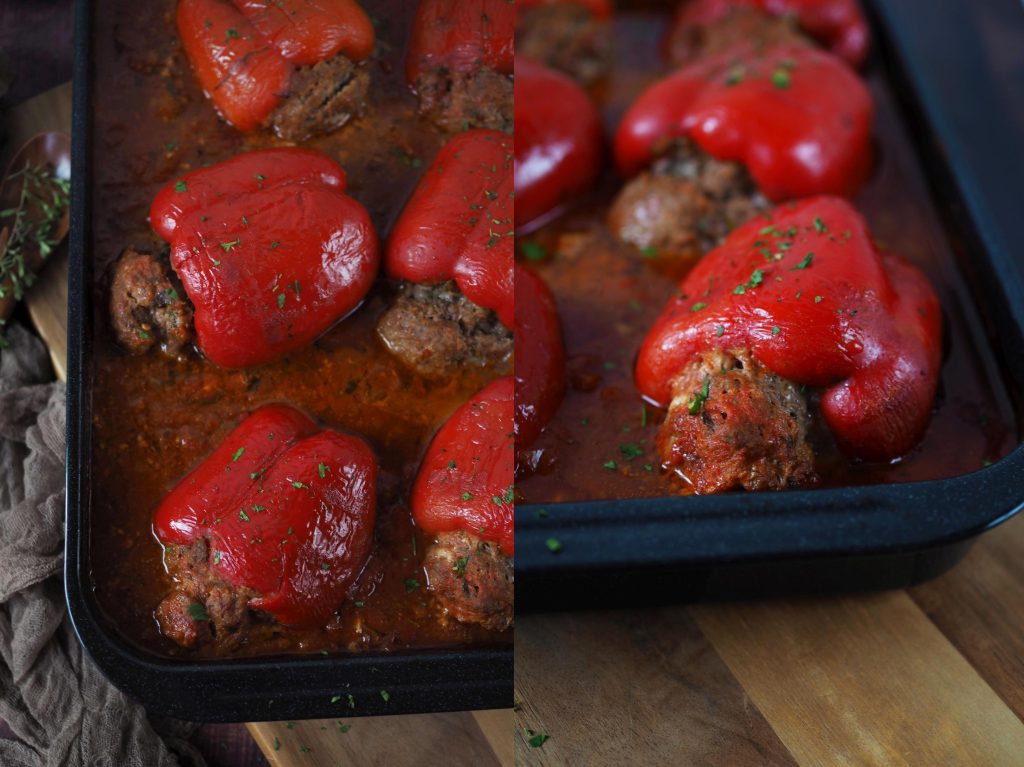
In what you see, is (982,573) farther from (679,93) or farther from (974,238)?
(679,93)

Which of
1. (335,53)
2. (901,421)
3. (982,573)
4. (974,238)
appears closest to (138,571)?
(335,53)

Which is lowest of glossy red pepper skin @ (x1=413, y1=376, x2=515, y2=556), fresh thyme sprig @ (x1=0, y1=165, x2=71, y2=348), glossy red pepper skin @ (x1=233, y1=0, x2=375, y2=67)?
glossy red pepper skin @ (x1=413, y1=376, x2=515, y2=556)

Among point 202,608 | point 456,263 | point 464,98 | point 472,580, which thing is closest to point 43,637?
point 202,608

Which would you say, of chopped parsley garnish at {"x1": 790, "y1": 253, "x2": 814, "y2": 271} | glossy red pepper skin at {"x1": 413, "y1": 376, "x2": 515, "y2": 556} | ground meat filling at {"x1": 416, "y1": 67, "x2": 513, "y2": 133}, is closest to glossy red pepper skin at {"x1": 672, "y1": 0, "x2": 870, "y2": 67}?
chopped parsley garnish at {"x1": 790, "y1": 253, "x2": 814, "y2": 271}

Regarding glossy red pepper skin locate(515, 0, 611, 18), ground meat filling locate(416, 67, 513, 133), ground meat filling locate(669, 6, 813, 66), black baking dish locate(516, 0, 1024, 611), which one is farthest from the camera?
glossy red pepper skin locate(515, 0, 611, 18)

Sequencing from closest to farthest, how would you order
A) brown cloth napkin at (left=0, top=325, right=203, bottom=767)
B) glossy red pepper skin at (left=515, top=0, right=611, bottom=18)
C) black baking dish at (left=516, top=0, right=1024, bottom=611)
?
black baking dish at (left=516, top=0, right=1024, bottom=611), brown cloth napkin at (left=0, top=325, right=203, bottom=767), glossy red pepper skin at (left=515, top=0, right=611, bottom=18)

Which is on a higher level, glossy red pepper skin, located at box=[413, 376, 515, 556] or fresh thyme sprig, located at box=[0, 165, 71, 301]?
fresh thyme sprig, located at box=[0, 165, 71, 301]

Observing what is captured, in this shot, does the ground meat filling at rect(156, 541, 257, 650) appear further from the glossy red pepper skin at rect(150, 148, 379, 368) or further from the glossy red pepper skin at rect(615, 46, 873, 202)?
the glossy red pepper skin at rect(615, 46, 873, 202)

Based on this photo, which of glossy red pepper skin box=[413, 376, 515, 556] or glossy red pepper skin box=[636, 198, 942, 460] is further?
glossy red pepper skin box=[636, 198, 942, 460]
